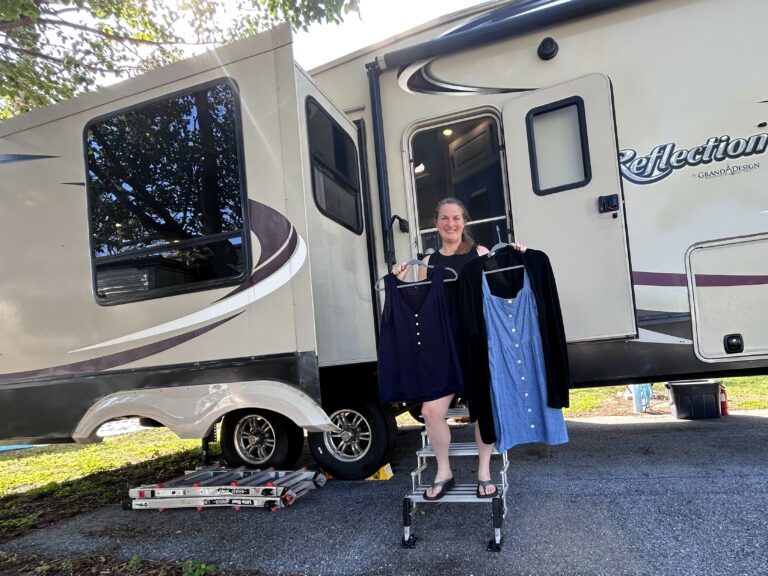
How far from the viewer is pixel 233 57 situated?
3.24 metres

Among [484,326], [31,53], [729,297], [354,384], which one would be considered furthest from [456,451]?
[31,53]

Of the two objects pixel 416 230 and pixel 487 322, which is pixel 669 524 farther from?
pixel 416 230

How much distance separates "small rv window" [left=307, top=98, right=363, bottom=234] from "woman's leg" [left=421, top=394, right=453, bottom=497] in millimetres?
1468

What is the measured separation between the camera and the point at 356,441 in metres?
3.89

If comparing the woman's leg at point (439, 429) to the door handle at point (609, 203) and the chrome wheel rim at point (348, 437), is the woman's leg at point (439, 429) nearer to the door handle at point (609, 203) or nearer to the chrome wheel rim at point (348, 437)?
the chrome wheel rim at point (348, 437)

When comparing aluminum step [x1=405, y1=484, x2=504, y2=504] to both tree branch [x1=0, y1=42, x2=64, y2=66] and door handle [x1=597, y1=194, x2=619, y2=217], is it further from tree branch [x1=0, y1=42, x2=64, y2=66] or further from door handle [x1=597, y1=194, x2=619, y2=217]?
tree branch [x1=0, y1=42, x2=64, y2=66]

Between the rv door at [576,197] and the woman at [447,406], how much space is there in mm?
758

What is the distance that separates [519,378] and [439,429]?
21.0 inches

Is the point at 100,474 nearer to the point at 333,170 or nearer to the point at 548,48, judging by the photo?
the point at 333,170

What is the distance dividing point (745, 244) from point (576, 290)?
1007 mm

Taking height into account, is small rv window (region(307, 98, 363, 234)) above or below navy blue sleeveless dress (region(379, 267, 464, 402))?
above

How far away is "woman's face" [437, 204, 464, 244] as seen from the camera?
2.93 metres

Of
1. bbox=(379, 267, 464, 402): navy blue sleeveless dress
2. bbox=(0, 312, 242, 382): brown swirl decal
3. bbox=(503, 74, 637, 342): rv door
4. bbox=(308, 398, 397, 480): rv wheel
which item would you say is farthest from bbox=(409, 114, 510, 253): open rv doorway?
bbox=(0, 312, 242, 382): brown swirl decal

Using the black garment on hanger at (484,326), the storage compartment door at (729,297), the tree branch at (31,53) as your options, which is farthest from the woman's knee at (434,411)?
the tree branch at (31,53)
